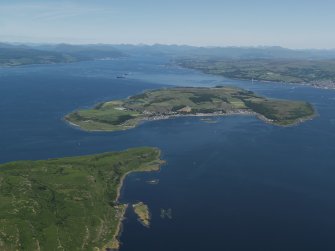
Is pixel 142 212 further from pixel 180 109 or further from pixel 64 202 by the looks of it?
pixel 180 109

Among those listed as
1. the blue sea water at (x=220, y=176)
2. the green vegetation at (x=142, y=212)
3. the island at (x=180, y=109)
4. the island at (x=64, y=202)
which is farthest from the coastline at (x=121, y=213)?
the island at (x=180, y=109)

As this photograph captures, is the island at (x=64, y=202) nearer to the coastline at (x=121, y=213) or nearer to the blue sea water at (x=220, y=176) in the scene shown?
the coastline at (x=121, y=213)

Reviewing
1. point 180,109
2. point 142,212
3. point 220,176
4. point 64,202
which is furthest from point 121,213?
point 180,109

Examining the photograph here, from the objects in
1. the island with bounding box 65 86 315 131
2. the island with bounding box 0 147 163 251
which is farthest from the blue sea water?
the island with bounding box 65 86 315 131

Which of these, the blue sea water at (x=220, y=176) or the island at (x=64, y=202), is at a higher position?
the island at (x=64, y=202)

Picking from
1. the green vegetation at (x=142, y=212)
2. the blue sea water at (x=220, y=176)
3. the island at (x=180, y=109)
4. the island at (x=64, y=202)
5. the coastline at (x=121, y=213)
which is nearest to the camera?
→ the island at (x=64, y=202)

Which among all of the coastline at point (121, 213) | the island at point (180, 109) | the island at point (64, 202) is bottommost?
the island at point (180, 109)

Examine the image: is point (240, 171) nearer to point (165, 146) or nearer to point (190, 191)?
point (190, 191)
